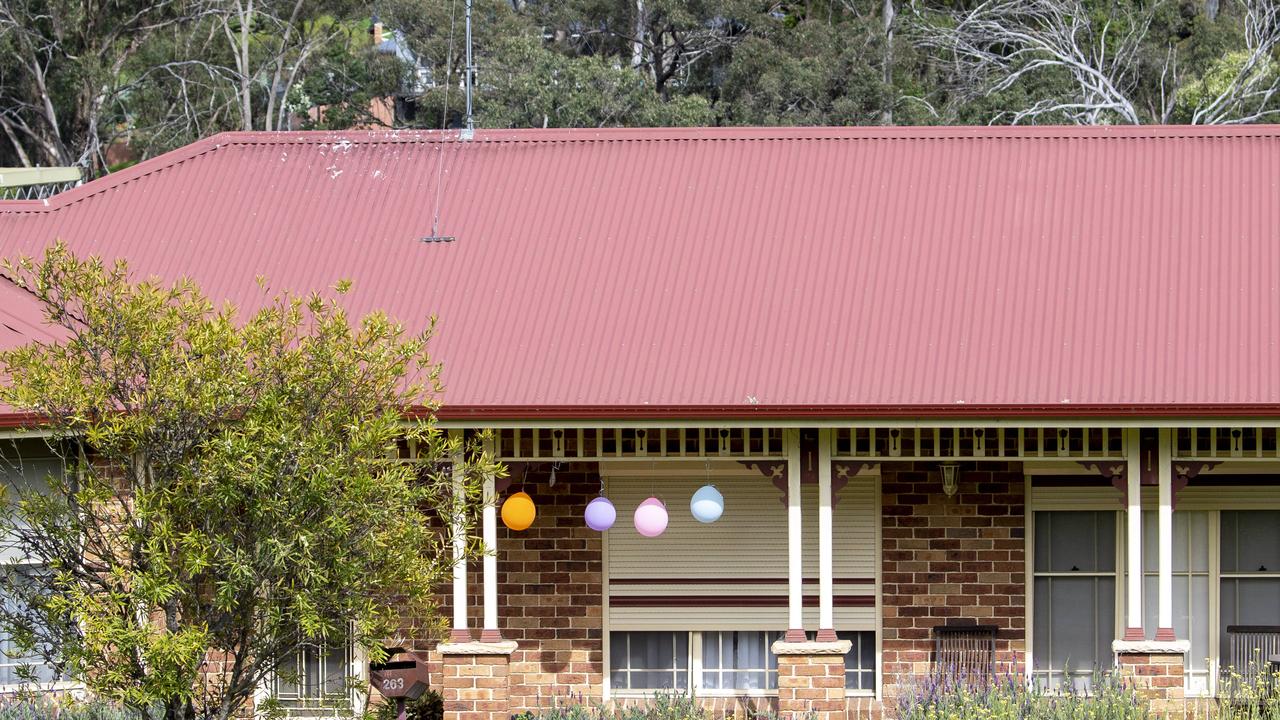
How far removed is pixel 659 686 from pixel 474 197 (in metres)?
4.33

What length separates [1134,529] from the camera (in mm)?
13133

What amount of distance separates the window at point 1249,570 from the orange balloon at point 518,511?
17.7 feet

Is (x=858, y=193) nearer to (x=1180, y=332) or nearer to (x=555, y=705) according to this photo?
(x=1180, y=332)

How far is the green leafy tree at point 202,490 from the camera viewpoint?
990cm

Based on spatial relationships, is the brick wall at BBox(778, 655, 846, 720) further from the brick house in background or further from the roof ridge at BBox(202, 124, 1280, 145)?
the roof ridge at BBox(202, 124, 1280, 145)

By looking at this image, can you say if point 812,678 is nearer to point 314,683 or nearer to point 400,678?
point 400,678

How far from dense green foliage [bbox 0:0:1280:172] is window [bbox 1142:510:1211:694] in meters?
16.8

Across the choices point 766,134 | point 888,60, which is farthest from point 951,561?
point 888,60

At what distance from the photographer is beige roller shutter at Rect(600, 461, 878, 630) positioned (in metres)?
14.7

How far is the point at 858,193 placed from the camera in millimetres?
15656

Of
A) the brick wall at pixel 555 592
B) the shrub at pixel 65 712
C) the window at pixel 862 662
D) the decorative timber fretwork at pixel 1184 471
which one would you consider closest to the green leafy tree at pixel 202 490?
the shrub at pixel 65 712

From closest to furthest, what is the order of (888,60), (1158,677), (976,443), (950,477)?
(1158,677)
(976,443)
(950,477)
(888,60)

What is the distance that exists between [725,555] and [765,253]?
2.40 meters

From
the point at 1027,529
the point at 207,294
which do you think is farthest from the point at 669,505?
the point at 207,294
